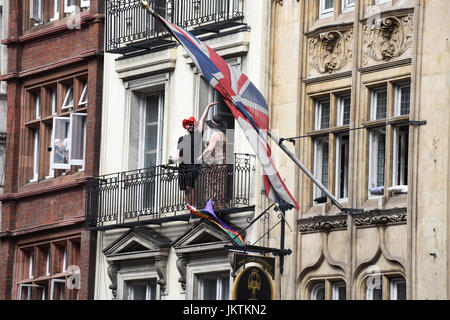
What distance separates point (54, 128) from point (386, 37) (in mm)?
11176

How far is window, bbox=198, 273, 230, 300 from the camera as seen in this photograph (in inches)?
1502

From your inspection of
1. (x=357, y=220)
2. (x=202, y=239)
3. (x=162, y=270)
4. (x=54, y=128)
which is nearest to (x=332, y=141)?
(x=357, y=220)

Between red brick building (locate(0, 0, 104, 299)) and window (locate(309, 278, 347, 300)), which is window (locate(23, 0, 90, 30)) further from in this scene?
window (locate(309, 278, 347, 300))

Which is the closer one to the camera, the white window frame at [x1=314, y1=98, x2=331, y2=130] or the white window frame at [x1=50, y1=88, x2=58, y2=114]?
the white window frame at [x1=314, y1=98, x2=331, y2=130]

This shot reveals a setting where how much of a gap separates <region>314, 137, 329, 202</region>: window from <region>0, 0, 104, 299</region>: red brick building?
297 inches

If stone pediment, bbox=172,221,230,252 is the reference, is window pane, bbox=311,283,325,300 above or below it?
below

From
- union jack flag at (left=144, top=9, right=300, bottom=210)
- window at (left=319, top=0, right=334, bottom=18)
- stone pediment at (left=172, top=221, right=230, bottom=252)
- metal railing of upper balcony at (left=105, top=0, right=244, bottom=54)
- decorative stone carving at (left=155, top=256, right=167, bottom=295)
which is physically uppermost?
metal railing of upper balcony at (left=105, top=0, right=244, bottom=54)

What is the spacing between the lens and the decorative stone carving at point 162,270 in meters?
39.5

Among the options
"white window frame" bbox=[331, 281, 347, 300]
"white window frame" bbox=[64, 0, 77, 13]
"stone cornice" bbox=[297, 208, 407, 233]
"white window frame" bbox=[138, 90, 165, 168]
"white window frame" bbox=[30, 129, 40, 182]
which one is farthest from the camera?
"white window frame" bbox=[30, 129, 40, 182]

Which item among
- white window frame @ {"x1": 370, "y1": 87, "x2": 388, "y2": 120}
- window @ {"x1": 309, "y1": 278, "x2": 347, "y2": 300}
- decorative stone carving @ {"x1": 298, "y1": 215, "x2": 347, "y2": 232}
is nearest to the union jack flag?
decorative stone carving @ {"x1": 298, "y1": 215, "x2": 347, "y2": 232}

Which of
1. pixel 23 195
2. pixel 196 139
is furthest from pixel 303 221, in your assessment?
pixel 23 195

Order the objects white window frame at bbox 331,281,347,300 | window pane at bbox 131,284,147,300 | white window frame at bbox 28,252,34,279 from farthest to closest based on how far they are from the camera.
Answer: white window frame at bbox 28,252,34,279
window pane at bbox 131,284,147,300
white window frame at bbox 331,281,347,300

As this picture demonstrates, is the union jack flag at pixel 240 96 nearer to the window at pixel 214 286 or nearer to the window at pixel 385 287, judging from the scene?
the window at pixel 385 287

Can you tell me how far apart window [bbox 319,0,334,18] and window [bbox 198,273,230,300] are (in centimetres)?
567
